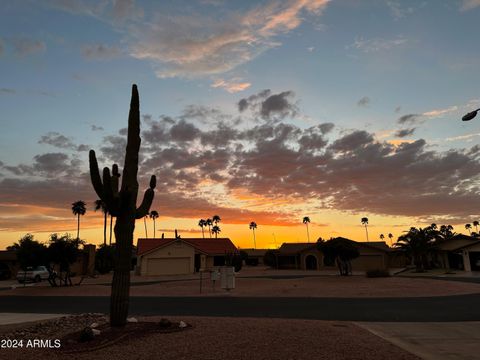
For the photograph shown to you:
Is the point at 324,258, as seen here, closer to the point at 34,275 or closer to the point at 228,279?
the point at 228,279

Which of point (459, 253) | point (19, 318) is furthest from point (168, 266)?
point (459, 253)

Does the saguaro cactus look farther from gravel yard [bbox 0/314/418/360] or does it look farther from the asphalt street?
the asphalt street

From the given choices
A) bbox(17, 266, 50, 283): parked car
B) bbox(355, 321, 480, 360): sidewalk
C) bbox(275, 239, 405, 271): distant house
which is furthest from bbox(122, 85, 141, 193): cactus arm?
bbox(275, 239, 405, 271): distant house

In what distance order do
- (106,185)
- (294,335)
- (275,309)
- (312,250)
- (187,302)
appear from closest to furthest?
(294,335)
(106,185)
(275,309)
(187,302)
(312,250)

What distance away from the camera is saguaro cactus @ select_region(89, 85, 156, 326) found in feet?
39.2

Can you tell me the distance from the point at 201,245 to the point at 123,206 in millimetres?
53383

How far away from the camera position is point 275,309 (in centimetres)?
1788

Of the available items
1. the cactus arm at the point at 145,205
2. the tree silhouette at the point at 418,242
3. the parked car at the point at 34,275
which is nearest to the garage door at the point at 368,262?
the tree silhouette at the point at 418,242

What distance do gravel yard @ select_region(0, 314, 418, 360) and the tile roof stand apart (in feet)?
145

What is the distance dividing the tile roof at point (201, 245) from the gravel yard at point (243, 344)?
145ft

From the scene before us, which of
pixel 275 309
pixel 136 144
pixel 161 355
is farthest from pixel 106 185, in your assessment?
pixel 275 309

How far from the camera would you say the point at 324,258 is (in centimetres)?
6044

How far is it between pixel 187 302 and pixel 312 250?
45.4m

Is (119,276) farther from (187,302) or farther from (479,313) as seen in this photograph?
(479,313)
